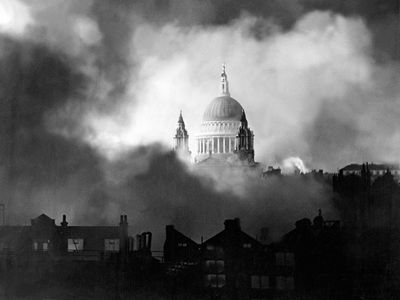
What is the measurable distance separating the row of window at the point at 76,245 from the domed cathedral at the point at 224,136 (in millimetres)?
8330

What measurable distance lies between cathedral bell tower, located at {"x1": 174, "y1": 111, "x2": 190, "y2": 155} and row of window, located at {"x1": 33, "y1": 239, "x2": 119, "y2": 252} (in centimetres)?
477

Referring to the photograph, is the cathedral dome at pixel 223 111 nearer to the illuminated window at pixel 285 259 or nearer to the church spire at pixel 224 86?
the church spire at pixel 224 86

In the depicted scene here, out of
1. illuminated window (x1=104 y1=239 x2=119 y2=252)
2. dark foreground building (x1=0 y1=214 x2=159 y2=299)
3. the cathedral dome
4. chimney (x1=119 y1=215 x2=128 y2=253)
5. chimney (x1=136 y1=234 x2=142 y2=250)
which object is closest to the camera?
dark foreground building (x1=0 y1=214 x2=159 y2=299)

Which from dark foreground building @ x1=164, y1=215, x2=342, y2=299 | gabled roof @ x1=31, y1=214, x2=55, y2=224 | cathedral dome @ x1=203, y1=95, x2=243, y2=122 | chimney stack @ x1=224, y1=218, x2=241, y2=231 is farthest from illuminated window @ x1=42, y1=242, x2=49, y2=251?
cathedral dome @ x1=203, y1=95, x2=243, y2=122

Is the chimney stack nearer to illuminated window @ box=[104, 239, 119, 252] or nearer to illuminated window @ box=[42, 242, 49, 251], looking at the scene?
illuminated window @ box=[104, 239, 119, 252]

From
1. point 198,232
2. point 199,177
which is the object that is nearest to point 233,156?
point 199,177

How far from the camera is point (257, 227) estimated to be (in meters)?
19.7

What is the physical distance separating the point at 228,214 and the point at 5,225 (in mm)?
4646

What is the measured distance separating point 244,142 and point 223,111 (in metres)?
3.70

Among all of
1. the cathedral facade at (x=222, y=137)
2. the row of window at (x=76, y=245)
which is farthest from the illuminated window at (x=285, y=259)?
the cathedral facade at (x=222, y=137)

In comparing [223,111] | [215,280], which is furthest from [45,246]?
[223,111]

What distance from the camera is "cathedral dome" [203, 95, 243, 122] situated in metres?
32.4

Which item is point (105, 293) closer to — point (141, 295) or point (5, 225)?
point (141, 295)

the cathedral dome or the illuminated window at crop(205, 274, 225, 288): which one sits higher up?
the cathedral dome
